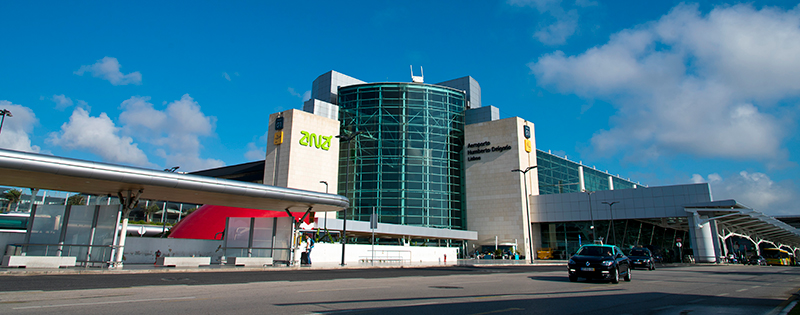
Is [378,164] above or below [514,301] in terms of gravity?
above

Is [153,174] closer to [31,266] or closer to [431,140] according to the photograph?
[31,266]

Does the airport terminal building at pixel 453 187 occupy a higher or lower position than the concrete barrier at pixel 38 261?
higher

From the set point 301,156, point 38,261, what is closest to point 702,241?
point 301,156

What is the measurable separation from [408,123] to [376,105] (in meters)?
5.29

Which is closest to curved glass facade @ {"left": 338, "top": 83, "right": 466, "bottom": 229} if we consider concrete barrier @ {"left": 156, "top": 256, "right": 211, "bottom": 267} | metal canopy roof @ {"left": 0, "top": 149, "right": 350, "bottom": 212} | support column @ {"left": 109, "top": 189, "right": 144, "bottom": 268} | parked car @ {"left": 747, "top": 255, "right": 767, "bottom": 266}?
metal canopy roof @ {"left": 0, "top": 149, "right": 350, "bottom": 212}

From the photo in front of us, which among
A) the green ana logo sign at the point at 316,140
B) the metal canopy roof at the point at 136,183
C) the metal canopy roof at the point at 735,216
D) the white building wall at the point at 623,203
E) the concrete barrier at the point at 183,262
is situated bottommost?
the concrete barrier at the point at 183,262

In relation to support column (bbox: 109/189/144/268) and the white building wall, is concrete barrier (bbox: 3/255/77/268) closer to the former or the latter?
support column (bbox: 109/189/144/268)

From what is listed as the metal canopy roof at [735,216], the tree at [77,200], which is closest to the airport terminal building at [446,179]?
the metal canopy roof at [735,216]

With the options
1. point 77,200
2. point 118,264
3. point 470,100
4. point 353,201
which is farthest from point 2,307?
point 77,200

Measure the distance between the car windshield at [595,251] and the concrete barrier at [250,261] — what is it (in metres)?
16.6

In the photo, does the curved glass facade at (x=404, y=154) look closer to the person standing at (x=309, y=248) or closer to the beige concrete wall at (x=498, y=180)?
the beige concrete wall at (x=498, y=180)

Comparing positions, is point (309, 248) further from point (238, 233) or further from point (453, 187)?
point (453, 187)

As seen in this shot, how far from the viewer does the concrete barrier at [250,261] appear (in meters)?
24.8

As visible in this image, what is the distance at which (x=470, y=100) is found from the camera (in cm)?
7125
